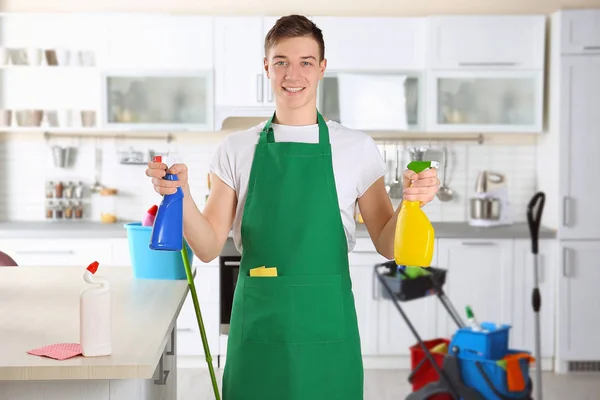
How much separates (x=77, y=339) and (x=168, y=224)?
35 centimetres

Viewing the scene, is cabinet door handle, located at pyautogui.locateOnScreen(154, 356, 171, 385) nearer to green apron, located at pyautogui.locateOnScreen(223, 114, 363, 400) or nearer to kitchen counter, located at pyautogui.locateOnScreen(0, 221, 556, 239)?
green apron, located at pyautogui.locateOnScreen(223, 114, 363, 400)

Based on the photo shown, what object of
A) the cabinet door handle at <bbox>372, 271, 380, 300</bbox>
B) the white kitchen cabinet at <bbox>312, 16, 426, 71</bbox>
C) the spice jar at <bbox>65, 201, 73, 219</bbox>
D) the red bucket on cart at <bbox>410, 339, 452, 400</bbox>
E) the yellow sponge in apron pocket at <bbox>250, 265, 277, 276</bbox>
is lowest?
the red bucket on cart at <bbox>410, 339, 452, 400</bbox>

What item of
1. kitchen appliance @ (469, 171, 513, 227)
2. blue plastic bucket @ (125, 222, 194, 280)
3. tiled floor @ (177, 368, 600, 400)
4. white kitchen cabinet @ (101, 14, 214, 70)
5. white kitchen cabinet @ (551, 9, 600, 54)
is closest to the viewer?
blue plastic bucket @ (125, 222, 194, 280)

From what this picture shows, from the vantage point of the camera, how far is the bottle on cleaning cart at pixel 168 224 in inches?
74.1

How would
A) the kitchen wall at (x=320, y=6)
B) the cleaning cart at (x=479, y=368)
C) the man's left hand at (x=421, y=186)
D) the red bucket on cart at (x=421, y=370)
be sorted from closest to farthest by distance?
the man's left hand at (x=421, y=186)
the cleaning cart at (x=479, y=368)
the red bucket on cart at (x=421, y=370)
the kitchen wall at (x=320, y=6)

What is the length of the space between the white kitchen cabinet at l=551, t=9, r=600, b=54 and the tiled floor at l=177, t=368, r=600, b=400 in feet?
6.66

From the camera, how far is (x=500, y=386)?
134 inches

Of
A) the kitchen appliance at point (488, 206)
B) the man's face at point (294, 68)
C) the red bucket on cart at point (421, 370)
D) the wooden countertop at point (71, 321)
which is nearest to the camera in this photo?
the wooden countertop at point (71, 321)

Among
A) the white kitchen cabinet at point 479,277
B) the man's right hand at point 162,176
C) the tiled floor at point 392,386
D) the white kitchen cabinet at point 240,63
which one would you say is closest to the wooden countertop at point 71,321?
the man's right hand at point 162,176

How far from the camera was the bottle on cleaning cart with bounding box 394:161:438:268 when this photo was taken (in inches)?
73.4

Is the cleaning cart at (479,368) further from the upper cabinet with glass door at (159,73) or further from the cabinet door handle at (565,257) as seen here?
the upper cabinet with glass door at (159,73)

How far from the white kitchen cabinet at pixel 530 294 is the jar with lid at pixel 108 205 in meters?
2.72

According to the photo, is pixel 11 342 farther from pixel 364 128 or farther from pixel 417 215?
pixel 364 128

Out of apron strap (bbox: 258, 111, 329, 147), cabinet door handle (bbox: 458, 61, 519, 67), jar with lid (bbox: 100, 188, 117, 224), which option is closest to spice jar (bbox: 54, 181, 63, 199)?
jar with lid (bbox: 100, 188, 117, 224)
